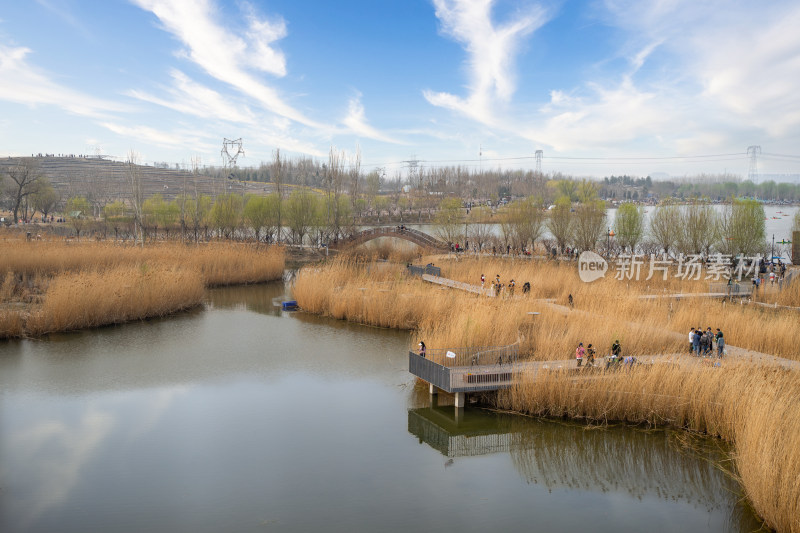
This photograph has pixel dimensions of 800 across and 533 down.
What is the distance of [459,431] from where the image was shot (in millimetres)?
15078

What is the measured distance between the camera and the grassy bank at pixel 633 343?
11.0 m

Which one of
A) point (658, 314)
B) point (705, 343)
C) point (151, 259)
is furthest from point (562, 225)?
point (705, 343)

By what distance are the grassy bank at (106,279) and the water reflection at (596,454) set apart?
16.0m

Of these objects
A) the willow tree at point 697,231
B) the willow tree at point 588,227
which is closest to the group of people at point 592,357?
the willow tree at point 588,227

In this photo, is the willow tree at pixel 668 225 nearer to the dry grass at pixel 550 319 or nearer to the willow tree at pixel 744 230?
the willow tree at pixel 744 230

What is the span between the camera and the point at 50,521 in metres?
10.5

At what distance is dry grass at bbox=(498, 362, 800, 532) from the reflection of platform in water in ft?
3.14

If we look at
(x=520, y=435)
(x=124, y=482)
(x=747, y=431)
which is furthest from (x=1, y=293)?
(x=747, y=431)

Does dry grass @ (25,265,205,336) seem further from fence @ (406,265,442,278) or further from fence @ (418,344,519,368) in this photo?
fence @ (418,344,519,368)

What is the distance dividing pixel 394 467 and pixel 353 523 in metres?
2.43

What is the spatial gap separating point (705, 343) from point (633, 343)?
79.8 inches

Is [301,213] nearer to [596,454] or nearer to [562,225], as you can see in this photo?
[562,225]

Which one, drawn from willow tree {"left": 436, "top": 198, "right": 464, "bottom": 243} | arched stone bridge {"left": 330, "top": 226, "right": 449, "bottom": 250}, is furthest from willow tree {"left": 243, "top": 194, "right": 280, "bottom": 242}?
willow tree {"left": 436, "top": 198, "right": 464, "bottom": 243}

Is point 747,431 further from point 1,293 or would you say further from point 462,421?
point 1,293
